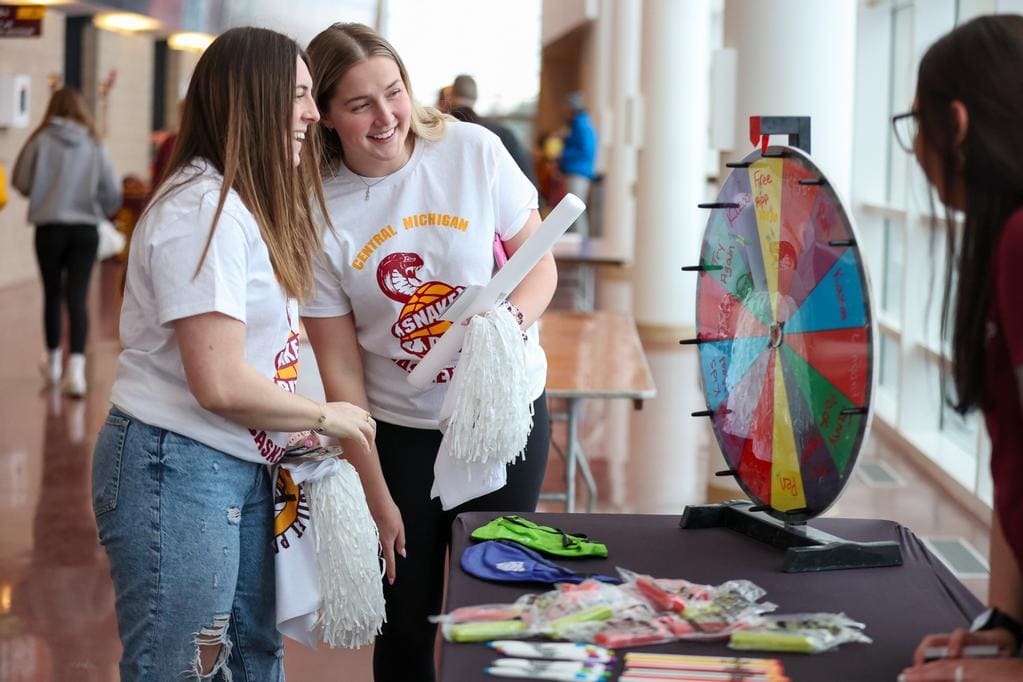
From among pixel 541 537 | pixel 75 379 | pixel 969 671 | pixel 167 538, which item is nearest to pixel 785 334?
pixel 541 537

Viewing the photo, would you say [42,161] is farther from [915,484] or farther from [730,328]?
[730,328]

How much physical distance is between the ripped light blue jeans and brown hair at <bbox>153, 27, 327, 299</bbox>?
12.1 inches

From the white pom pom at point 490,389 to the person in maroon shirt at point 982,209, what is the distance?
2.58 feet

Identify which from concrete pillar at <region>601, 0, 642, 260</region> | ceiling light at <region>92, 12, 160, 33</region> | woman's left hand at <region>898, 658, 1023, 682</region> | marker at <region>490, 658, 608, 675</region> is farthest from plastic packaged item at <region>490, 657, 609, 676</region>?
concrete pillar at <region>601, 0, 642, 260</region>

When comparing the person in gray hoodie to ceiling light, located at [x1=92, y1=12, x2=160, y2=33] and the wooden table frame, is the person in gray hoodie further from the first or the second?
ceiling light, located at [x1=92, y1=12, x2=160, y2=33]

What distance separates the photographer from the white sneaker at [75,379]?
7.38 metres

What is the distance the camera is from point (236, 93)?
74.7 inches

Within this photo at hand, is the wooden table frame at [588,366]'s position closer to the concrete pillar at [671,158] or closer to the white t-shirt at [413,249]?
the white t-shirt at [413,249]

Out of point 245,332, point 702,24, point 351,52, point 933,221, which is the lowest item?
point 245,332

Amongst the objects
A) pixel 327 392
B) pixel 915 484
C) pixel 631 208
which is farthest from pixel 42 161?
pixel 631 208

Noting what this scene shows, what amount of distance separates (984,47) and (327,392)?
137 cm

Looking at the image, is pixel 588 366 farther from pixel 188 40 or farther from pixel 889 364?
pixel 188 40

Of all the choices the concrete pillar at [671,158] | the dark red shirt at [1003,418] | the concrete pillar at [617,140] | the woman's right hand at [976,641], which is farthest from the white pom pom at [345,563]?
the concrete pillar at [617,140]

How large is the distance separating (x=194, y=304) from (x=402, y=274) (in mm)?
554
